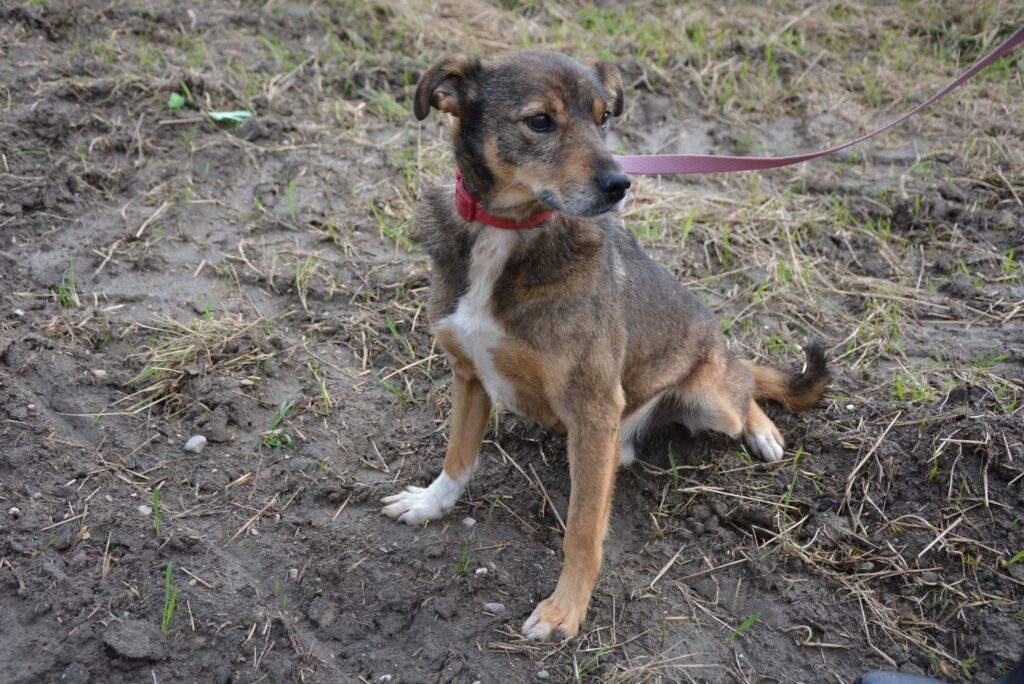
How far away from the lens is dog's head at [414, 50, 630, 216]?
10.0 feet

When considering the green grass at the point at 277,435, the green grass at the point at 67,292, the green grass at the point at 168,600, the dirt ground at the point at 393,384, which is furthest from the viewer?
the green grass at the point at 67,292

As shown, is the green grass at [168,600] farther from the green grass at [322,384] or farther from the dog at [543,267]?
the green grass at [322,384]

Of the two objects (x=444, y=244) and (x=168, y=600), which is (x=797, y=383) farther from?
(x=168, y=600)


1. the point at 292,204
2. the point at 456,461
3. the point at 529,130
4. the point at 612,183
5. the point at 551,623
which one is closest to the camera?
the point at 612,183

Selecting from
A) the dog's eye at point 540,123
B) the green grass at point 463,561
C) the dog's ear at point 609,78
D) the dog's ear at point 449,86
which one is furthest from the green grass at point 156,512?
the dog's ear at point 609,78

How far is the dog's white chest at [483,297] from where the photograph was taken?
3.31 m

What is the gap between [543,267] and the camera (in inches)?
131

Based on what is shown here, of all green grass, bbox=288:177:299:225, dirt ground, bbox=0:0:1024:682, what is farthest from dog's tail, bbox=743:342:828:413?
green grass, bbox=288:177:299:225

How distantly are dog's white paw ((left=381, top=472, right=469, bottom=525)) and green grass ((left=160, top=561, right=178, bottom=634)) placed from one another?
920 mm

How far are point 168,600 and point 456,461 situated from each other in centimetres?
127

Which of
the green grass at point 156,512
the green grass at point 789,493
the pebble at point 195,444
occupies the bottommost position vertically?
the green grass at point 789,493

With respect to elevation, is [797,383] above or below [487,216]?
below

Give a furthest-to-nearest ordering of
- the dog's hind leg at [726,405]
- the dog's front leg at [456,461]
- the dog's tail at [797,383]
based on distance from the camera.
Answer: the dog's tail at [797,383] → the dog's hind leg at [726,405] → the dog's front leg at [456,461]

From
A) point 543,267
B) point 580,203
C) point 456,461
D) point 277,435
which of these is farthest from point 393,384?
point 580,203
